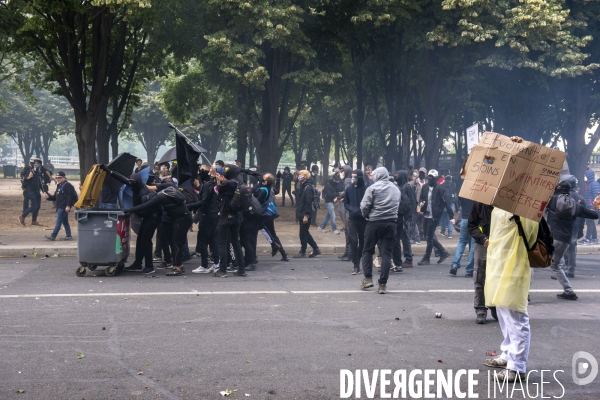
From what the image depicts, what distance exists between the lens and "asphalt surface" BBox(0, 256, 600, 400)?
5965mm

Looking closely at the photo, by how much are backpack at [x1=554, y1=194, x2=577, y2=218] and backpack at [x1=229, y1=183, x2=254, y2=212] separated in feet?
15.5

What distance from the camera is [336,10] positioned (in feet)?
76.3

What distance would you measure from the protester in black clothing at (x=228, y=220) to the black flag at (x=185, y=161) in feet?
3.04

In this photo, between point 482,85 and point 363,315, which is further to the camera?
point 482,85

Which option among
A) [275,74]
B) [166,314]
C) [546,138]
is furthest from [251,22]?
[546,138]

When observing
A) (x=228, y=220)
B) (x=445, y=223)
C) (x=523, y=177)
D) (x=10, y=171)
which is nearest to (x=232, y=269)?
(x=228, y=220)

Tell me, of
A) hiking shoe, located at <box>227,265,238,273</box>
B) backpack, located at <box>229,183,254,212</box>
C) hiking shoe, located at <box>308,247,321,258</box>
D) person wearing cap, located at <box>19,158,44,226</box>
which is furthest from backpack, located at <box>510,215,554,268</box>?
person wearing cap, located at <box>19,158,44,226</box>

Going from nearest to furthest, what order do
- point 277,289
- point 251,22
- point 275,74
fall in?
point 277,289 < point 251,22 < point 275,74

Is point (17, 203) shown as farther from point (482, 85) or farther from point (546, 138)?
point (546, 138)

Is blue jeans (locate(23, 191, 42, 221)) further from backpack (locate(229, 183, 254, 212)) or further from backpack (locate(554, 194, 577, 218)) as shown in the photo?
backpack (locate(554, 194, 577, 218))

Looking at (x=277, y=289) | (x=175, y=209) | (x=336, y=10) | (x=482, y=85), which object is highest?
(x=336, y=10)

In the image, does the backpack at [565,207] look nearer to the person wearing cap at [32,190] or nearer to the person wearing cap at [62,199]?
the person wearing cap at [62,199]

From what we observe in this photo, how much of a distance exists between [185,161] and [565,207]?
646cm

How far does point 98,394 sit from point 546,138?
99.3 feet
